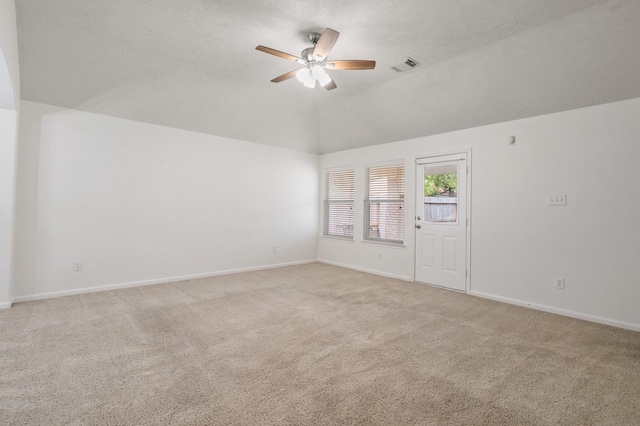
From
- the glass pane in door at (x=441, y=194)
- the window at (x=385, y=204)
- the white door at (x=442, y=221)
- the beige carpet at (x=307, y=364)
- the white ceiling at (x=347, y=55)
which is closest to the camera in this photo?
the beige carpet at (x=307, y=364)

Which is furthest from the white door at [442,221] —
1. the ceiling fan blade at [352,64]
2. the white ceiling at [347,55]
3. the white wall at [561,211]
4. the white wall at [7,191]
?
the white wall at [7,191]

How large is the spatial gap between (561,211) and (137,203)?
18.9 feet

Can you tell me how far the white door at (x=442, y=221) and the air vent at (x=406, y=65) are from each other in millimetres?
1592

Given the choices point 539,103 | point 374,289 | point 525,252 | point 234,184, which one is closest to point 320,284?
point 374,289

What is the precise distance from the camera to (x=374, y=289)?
4.57 metres

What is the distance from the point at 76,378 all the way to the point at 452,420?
247cm

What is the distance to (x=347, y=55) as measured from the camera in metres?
3.54

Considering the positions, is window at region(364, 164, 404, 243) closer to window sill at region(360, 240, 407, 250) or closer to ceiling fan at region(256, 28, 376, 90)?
window sill at region(360, 240, 407, 250)

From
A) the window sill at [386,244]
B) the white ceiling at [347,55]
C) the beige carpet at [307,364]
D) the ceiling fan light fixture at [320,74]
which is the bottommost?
the beige carpet at [307,364]

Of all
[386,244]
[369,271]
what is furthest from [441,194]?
[369,271]

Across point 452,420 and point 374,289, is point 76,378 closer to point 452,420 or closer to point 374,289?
point 452,420

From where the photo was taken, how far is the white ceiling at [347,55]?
8.87ft

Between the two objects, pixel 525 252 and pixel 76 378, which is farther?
pixel 525 252

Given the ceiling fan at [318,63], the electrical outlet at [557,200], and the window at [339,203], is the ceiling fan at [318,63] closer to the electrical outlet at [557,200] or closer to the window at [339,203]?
the electrical outlet at [557,200]
